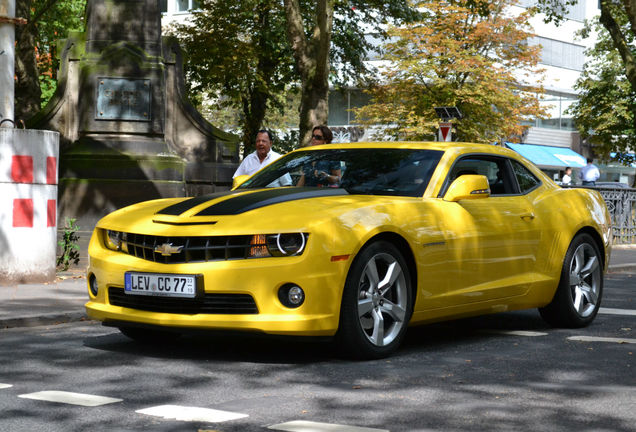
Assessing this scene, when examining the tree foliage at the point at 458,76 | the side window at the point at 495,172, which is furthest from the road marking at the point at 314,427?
the tree foliage at the point at 458,76

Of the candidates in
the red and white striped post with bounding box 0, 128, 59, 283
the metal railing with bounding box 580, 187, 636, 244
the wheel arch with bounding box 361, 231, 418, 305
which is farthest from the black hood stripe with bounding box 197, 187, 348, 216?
the metal railing with bounding box 580, 187, 636, 244

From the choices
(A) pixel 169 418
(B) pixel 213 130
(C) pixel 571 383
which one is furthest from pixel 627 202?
(A) pixel 169 418

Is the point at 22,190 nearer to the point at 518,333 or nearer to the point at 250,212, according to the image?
the point at 250,212

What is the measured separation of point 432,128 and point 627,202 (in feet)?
54.9

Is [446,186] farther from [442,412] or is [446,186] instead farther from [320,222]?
[442,412]

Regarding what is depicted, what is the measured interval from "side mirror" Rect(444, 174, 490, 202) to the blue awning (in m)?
49.1

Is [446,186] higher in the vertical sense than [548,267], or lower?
higher

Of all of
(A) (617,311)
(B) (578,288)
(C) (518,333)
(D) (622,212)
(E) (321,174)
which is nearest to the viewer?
(E) (321,174)

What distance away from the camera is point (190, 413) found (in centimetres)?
521

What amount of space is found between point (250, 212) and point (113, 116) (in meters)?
8.79

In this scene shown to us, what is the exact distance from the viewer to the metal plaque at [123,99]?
1509cm

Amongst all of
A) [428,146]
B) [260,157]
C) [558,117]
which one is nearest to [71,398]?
[428,146]

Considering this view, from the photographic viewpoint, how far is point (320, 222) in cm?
654

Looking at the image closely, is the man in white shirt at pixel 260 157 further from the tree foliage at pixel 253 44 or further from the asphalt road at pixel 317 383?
the tree foliage at pixel 253 44
